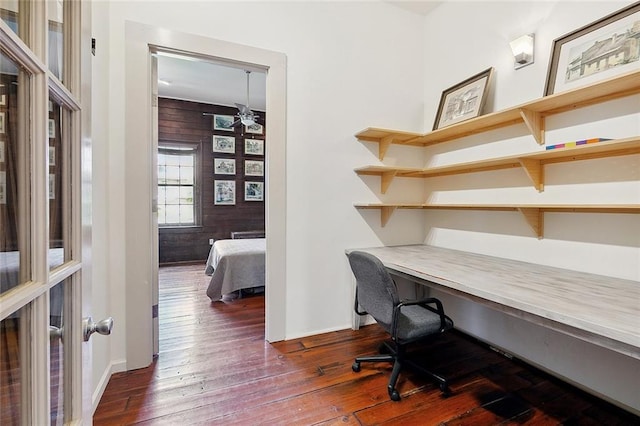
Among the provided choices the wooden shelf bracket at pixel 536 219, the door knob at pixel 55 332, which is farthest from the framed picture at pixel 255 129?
the door knob at pixel 55 332

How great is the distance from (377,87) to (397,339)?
2170 mm

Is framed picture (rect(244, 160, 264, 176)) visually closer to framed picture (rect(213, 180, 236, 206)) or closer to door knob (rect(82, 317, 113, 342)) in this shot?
framed picture (rect(213, 180, 236, 206))

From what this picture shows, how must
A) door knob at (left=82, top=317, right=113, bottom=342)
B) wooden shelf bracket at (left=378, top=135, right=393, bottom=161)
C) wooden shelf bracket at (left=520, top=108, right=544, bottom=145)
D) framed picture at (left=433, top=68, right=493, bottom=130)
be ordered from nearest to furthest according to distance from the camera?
1. door knob at (left=82, top=317, right=113, bottom=342)
2. wooden shelf bracket at (left=520, top=108, right=544, bottom=145)
3. framed picture at (left=433, top=68, right=493, bottom=130)
4. wooden shelf bracket at (left=378, top=135, right=393, bottom=161)

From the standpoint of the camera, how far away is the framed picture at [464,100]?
7.80 ft

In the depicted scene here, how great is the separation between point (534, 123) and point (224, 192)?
513cm

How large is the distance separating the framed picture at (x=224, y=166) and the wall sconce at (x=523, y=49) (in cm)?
492

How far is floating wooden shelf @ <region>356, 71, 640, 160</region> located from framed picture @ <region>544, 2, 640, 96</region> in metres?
0.10

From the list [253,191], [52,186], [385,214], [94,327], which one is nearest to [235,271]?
[385,214]

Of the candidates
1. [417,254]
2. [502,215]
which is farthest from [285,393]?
[502,215]

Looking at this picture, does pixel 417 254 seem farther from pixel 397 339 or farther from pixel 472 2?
pixel 472 2

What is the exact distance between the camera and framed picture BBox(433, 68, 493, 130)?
2.38 meters

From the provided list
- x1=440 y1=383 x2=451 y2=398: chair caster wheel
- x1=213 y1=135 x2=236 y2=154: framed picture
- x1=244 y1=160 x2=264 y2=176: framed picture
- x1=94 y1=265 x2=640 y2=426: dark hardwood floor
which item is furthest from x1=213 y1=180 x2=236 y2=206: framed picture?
x1=440 y1=383 x2=451 y2=398: chair caster wheel

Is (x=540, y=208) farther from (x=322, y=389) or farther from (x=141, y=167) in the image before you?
(x=141, y=167)

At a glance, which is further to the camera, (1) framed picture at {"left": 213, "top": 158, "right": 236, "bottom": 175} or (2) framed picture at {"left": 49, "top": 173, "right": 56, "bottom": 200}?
(1) framed picture at {"left": 213, "top": 158, "right": 236, "bottom": 175}
